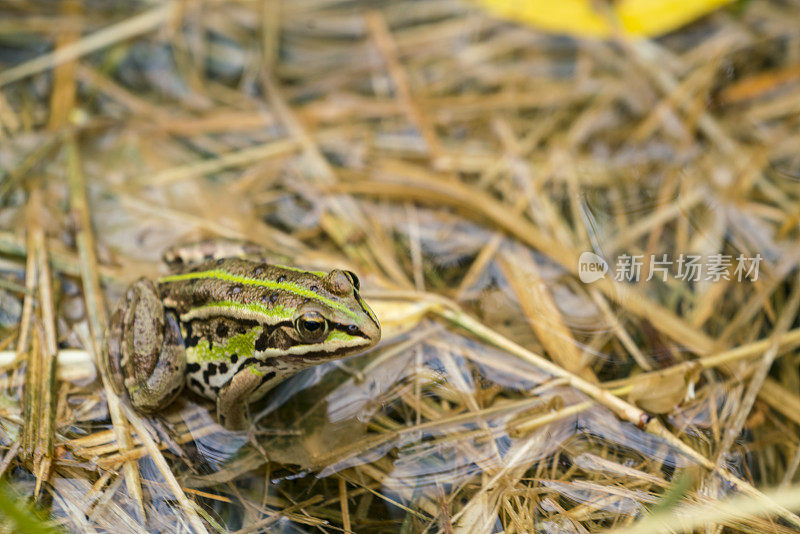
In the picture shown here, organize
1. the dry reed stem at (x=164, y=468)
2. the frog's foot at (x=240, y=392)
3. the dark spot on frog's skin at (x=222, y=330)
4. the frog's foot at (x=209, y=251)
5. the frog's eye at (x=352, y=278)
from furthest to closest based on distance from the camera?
the frog's foot at (x=209, y=251), the dark spot on frog's skin at (x=222, y=330), the frog's foot at (x=240, y=392), the frog's eye at (x=352, y=278), the dry reed stem at (x=164, y=468)

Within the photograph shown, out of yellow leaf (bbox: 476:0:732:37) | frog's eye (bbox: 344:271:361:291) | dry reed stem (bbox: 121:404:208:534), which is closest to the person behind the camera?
dry reed stem (bbox: 121:404:208:534)

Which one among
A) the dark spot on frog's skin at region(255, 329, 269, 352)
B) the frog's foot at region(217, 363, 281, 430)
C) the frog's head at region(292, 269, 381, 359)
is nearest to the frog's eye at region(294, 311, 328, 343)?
the frog's head at region(292, 269, 381, 359)

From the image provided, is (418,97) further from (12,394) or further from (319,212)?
(12,394)

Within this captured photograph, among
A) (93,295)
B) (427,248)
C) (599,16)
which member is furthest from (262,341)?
(599,16)

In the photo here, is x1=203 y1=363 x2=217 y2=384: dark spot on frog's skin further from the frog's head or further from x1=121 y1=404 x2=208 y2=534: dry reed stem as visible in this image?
the frog's head

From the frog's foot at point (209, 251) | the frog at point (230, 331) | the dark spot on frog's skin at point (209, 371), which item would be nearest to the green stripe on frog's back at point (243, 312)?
the frog at point (230, 331)

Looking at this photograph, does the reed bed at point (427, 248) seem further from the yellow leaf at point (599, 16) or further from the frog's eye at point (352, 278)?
the frog's eye at point (352, 278)

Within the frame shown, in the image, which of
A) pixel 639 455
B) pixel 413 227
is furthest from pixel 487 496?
pixel 413 227
